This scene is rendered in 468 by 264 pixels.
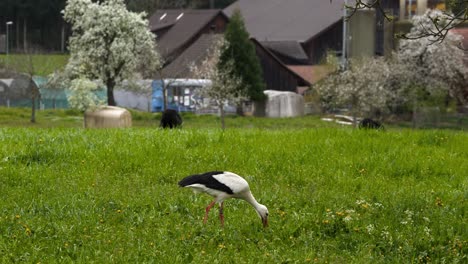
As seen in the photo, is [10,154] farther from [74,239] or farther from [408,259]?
[408,259]

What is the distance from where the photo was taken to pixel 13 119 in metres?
56.9

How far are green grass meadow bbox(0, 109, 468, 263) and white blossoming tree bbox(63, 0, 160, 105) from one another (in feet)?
A: 144

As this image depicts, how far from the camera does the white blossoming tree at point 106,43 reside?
6044 cm

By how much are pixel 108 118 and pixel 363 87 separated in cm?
2440

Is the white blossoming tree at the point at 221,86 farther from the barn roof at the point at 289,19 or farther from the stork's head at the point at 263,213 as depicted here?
the stork's head at the point at 263,213

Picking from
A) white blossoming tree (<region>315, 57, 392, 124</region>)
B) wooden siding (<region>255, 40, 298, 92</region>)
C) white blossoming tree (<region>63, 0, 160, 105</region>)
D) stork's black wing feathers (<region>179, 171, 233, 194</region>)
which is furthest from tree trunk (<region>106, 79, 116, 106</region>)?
stork's black wing feathers (<region>179, 171, 233, 194</region>)

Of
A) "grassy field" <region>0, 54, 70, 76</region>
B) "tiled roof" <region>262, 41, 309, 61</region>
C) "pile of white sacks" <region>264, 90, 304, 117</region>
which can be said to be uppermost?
"tiled roof" <region>262, 41, 309, 61</region>

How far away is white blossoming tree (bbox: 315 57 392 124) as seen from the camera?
58.6 metres

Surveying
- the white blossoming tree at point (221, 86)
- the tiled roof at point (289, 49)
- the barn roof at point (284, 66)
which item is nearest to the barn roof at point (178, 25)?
the tiled roof at point (289, 49)

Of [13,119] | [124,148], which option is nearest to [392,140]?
[124,148]

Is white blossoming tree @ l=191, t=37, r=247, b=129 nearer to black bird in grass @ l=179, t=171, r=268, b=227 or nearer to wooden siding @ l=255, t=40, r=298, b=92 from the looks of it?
wooden siding @ l=255, t=40, r=298, b=92

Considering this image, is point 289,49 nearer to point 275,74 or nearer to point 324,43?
point 324,43

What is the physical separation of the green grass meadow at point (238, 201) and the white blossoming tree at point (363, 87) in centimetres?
4197

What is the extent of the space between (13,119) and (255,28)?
3012 centimetres
